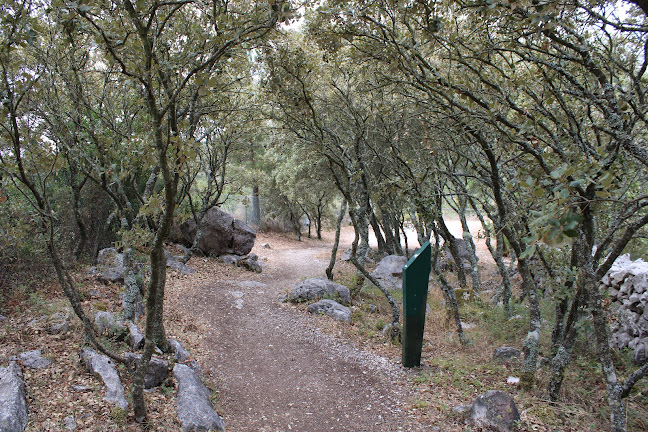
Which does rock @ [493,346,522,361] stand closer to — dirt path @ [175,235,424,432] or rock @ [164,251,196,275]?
dirt path @ [175,235,424,432]

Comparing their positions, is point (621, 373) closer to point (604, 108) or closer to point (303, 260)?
point (604, 108)

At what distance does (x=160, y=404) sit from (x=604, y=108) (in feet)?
16.7

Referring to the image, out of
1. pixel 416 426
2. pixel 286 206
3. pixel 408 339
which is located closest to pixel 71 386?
pixel 416 426

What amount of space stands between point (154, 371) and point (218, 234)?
32.5 feet

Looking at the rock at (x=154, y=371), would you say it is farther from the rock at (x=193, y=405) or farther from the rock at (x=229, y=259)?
the rock at (x=229, y=259)

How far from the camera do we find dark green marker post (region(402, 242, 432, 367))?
222 inches

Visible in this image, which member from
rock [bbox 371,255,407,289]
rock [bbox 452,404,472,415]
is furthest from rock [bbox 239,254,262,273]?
rock [bbox 452,404,472,415]

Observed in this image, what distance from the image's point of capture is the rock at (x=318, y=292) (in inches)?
368

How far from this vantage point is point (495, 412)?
4070mm

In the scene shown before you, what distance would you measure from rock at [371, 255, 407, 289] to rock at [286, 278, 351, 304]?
2.76 m

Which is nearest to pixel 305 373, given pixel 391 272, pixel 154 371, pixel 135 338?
pixel 154 371

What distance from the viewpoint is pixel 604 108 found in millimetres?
3154

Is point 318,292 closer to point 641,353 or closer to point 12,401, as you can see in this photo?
point 641,353

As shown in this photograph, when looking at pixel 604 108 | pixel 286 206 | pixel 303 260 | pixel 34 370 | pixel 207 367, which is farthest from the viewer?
pixel 286 206
